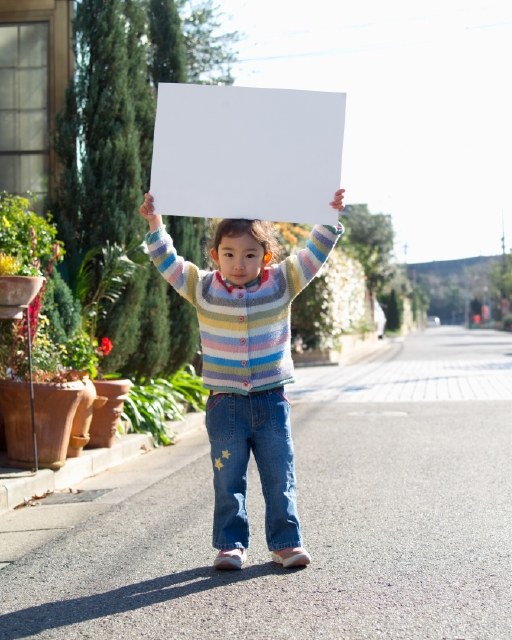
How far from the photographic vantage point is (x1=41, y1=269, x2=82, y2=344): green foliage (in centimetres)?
721

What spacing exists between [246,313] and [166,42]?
7894 mm

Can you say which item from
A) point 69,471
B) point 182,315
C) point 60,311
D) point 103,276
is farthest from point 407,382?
point 69,471

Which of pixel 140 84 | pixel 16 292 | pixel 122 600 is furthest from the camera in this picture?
pixel 140 84

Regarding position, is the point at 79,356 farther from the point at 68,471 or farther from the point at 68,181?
the point at 68,181

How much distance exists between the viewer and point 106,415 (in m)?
7.45

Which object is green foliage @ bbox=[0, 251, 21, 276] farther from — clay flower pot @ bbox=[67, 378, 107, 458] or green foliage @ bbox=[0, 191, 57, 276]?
clay flower pot @ bbox=[67, 378, 107, 458]

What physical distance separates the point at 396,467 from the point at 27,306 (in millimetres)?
2836

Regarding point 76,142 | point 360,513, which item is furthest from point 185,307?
point 360,513

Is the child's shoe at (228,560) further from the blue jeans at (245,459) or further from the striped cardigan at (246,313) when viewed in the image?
the striped cardigan at (246,313)

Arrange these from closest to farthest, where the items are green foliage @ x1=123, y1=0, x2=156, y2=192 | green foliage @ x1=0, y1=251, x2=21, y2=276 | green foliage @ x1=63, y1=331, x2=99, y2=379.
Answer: green foliage @ x1=0, y1=251, x2=21, y2=276, green foliage @ x1=63, y1=331, x2=99, y2=379, green foliage @ x1=123, y1=0, x2=156, y2=192

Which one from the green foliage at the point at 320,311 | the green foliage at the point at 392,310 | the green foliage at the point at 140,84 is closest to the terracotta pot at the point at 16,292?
the green foliage at the point at 140,84

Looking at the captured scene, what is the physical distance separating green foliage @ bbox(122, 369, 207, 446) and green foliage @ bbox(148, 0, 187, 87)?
3600 mm

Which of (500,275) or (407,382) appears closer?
(407,382)

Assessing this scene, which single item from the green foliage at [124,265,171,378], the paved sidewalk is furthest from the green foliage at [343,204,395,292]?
the green foliage at [124,265,171,378]
